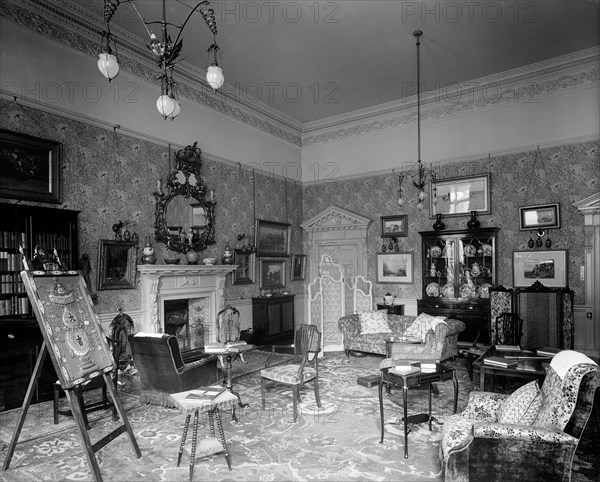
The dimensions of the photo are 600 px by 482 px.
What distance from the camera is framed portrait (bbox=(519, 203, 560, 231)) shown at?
799cm

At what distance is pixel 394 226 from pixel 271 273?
308 centimetres

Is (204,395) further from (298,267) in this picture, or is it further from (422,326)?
(298,267)

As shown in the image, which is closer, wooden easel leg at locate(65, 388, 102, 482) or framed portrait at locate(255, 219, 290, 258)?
wooden easel leg at locate(65, 388, 102, 482)

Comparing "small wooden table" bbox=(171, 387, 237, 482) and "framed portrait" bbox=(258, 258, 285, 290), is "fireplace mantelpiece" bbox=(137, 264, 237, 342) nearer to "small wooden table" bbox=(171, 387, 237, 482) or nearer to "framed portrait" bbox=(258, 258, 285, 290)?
"framed portrait" bbox=(258, 258, 285, 290)

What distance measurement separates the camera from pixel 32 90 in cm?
572

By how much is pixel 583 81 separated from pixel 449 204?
3.22 m

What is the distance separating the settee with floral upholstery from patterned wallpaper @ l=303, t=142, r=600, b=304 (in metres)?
1.73

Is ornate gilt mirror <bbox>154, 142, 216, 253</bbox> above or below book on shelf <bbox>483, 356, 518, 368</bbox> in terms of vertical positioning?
above

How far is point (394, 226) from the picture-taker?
9930 mm

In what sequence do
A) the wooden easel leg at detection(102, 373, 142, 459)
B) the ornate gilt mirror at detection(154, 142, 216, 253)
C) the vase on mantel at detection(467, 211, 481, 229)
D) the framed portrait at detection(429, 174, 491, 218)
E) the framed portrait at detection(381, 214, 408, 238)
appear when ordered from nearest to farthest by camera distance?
the wooden easel leg at detection(102, 373, 142, 459), the ornate gilt mirror at detection(154, 142, 216, 253), the vase on mantel at detection(467, 211, 481, 229), the framed portrait at detection(429, 174, 491, 218), the framed portrait at detection(381, 214, 408, 238)

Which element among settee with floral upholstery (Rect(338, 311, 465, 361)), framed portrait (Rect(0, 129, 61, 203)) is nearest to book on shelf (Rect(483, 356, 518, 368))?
settee with floral upholstery (Rect(338, 311, 465, 361))

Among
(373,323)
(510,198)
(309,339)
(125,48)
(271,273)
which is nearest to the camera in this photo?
(309,339)

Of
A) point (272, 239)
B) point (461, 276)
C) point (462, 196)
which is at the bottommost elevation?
point (461, 276)

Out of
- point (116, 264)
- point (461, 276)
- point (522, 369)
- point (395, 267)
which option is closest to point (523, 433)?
point (522, 369)
